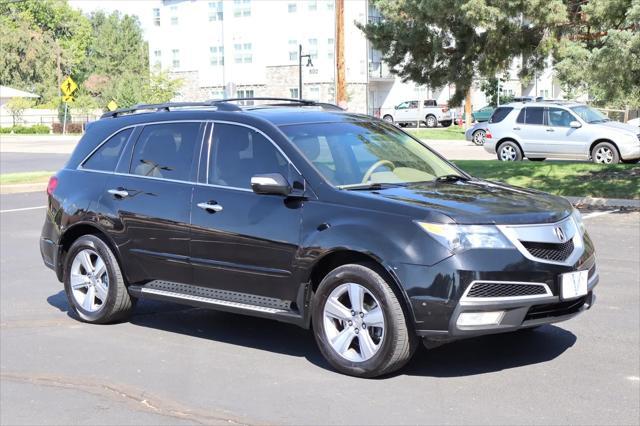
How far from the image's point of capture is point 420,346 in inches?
264

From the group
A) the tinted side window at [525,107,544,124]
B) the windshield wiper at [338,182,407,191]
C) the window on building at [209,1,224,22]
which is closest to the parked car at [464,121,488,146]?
the tinted side window at [525,107,544,124]

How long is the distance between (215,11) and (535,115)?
5100 cm

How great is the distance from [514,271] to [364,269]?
0.96 meters

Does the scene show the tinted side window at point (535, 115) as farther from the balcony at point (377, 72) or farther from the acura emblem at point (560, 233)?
the balcony at point (377, 72)

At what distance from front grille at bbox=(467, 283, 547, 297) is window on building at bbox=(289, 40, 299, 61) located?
63409mm

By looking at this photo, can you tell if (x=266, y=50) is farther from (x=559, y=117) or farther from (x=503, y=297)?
(x=503, y=297)

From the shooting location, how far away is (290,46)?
68.0m

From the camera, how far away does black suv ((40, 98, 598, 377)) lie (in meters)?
5.47

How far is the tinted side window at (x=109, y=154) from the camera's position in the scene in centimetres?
750

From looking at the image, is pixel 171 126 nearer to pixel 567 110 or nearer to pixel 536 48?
pixel 536 48

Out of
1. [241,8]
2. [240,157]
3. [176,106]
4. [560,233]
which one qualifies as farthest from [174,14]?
[560,233]

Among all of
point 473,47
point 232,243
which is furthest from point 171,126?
point 473,47

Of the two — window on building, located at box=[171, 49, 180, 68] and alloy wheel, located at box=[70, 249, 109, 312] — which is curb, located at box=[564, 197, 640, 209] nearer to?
alloy wheel, located at box=[70, 249, 109, 312]

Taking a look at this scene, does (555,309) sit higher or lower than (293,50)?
lower
